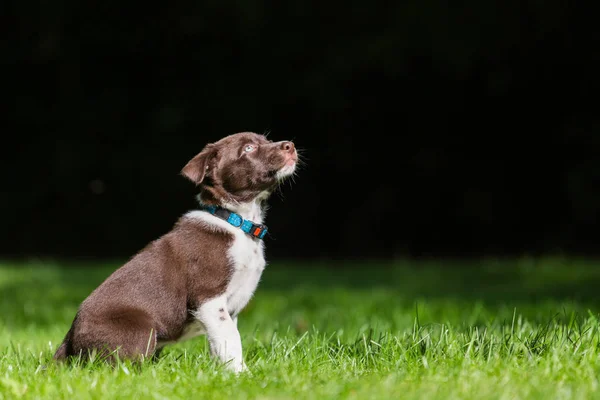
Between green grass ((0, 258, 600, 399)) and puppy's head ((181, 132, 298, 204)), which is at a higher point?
puppy's head ((181, 132, 298, 204))

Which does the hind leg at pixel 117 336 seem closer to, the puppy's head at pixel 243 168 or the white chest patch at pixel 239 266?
the white chest patch at pixel 239 266

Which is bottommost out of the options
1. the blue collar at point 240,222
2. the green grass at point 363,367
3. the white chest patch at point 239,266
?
the green grass at point 363,367

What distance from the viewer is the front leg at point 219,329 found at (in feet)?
13.2

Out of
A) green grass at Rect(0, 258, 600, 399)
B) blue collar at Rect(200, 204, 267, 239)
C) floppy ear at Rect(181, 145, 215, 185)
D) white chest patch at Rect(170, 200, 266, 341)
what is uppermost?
floppy ear at Rect(181, 145, 215, 185)

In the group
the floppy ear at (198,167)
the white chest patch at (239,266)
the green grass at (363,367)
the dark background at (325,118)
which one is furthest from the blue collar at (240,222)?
the dark background at (325,118)

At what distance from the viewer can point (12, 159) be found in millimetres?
16312

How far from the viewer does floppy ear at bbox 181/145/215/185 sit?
447 centimetres

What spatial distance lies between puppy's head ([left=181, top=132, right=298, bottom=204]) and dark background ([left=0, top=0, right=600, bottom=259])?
363 inches

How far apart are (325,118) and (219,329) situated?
11.0 metres

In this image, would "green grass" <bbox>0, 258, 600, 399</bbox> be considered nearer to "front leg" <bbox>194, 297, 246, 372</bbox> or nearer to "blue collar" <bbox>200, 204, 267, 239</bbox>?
"front leg" <bbox>194, 297, 246, 372</bbox>

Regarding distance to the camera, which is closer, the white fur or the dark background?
the white fur

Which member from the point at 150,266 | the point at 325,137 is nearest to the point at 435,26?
the point at 325,137

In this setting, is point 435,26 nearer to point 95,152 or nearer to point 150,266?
point 95,152

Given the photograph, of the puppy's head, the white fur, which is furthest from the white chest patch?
the puppy's head
